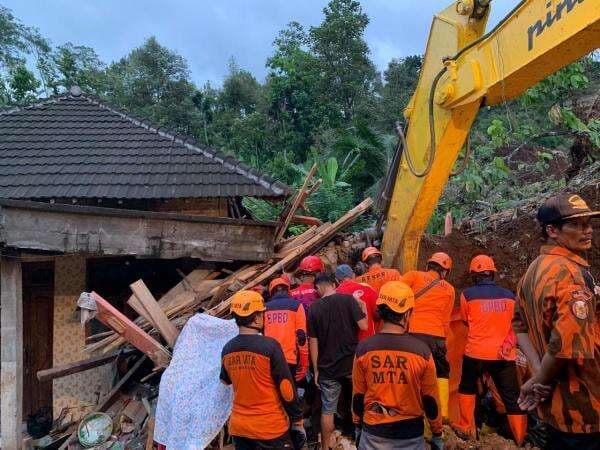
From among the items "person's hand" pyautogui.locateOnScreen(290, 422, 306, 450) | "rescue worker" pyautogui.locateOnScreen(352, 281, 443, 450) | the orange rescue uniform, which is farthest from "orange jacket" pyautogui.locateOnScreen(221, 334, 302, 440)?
the orange rescue uniform

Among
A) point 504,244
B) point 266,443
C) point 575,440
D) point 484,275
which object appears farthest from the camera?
point 504,244

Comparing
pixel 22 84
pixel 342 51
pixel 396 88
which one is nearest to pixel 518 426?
pixel 22 84

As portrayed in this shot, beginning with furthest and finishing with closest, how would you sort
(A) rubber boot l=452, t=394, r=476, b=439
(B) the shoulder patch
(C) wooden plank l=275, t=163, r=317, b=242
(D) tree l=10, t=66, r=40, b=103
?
(D) tree l=10, t=66, r=40, b=103, (C) wooden plank l=275, t=163, r=317, b=242, (A) rubber boot l=452, t=394, r=476, b=439, (B) the shoulder patch

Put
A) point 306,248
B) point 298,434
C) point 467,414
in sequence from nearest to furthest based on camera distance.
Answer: point 298,434
point 467,414
point 306,248

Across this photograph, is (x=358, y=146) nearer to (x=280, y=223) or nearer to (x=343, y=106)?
(x=280, y=223)

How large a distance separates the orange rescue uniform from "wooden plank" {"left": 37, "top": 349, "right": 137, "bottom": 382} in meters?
5.51

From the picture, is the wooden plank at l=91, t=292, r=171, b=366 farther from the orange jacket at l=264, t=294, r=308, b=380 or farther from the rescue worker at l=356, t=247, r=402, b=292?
the rescue worker at l=356, t=247, r=402, b=292

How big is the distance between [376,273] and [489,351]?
1415mm

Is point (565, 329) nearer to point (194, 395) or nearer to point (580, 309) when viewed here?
point (580, 309)

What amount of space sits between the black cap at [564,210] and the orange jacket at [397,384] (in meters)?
1.18

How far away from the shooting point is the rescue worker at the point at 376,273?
5.42 m

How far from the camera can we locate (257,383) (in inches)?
148

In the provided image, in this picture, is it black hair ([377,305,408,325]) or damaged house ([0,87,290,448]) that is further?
damaged house ([0,87,290,448])

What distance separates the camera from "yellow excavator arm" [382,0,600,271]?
3.31m
